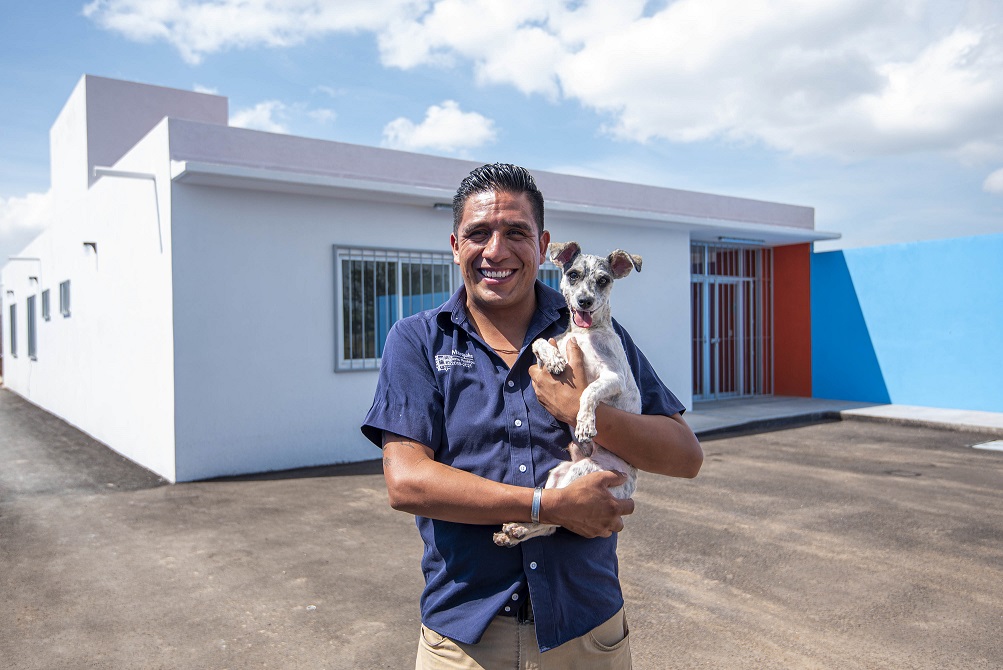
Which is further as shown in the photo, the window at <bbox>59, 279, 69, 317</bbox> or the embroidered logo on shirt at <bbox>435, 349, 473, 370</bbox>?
the window at <bbox>59, 279, 69, 317</bbox>

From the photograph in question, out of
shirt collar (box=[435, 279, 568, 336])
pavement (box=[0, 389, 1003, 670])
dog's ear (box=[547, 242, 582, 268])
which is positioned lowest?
pavement (box=[0, 389, 1003, 670])

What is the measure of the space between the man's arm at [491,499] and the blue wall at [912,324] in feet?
42.5

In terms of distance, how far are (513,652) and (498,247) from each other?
964 mm

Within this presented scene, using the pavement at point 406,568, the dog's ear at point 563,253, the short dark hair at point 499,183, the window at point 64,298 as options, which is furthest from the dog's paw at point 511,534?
the window at point 64,298

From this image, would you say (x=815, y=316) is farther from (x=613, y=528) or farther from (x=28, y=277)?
(x=28, y=277)

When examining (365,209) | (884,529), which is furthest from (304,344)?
(884,529)

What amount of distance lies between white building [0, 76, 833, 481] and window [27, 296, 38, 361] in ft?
22.8

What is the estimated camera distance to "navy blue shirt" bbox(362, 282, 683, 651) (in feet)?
5.55

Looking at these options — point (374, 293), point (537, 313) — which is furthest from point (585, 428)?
point (374, 293)

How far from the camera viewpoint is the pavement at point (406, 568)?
3760mm

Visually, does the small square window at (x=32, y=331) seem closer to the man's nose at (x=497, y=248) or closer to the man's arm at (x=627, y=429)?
the man's nose at (x=497, y=248)

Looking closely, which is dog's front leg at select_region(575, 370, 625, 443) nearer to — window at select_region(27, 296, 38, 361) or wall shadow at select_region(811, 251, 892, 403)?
wall shadow at select_region(811, 251, 892, 403)

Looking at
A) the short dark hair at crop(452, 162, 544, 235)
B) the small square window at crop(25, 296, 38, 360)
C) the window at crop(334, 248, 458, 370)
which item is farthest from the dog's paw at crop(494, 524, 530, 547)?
the small square window at crop(25, 296, 38, 360)

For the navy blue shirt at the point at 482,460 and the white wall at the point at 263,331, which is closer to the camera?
the navy blue shirt at the point at 482,460
